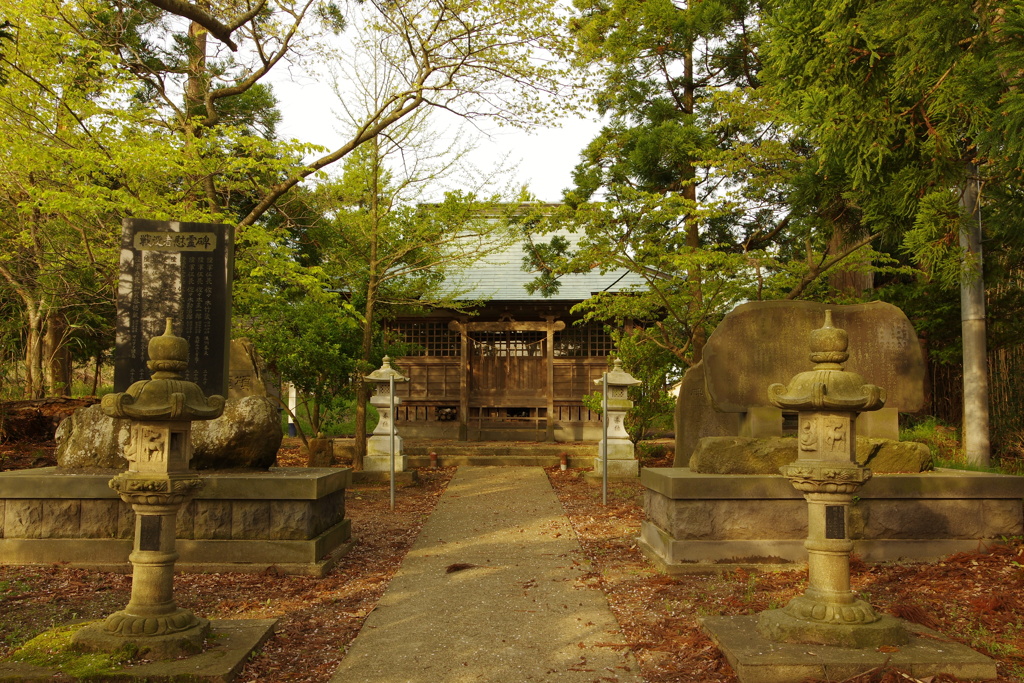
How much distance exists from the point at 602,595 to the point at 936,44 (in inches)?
198

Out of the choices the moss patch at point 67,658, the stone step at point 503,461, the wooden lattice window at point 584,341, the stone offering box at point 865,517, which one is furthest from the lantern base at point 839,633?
the wooden lattice window at point 584,341

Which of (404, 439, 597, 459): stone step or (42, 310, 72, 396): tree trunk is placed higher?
(42, 310, 72, 396): tree trunk

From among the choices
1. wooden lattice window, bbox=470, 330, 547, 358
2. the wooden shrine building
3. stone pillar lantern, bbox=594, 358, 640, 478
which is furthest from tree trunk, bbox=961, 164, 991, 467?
wooden lattice window, bbox=470, 330, 547, 358

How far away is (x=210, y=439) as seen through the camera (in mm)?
6660

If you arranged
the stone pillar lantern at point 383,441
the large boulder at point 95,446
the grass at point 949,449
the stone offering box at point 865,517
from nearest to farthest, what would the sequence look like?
the stone offering box at point 865,517 → the large boulder at point 95,446 → the grass at point 949,449 → the stone pillar lantern at point 383,441

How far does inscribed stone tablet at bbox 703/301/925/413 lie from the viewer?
277 inches

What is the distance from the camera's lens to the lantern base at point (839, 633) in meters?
4.06

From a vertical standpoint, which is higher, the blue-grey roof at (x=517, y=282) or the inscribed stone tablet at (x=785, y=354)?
the blue-grey roof at (x=517, y=282)

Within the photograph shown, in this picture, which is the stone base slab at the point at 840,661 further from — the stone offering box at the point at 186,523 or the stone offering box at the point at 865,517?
the stone offering box at the point at 186,523

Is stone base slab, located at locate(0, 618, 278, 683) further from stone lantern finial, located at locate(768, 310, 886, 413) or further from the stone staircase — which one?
the stone staircase

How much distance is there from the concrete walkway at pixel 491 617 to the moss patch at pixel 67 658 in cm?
114

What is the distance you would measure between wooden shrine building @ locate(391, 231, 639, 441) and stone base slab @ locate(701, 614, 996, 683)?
1204 cm

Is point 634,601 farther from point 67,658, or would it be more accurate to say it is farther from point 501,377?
point 501,377

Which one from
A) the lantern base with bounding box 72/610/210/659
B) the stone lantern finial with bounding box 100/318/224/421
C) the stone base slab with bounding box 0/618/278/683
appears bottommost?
the stone base slab with bounding box 0/618/278/683
